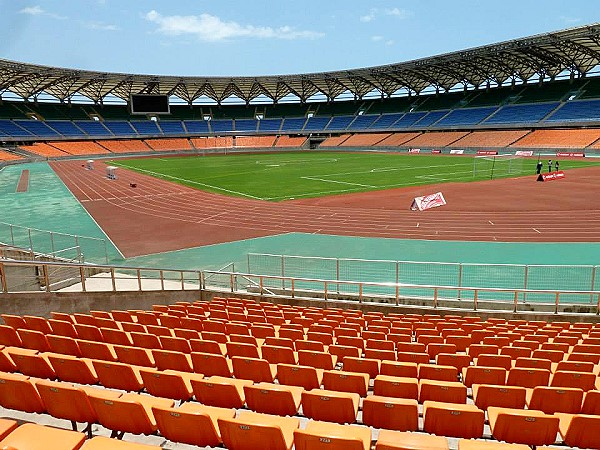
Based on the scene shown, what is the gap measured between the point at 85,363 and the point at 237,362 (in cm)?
199

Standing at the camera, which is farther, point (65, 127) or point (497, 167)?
point (65, 127)

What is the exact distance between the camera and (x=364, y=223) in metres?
25.5

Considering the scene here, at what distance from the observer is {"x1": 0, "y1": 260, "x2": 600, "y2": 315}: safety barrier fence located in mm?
12359

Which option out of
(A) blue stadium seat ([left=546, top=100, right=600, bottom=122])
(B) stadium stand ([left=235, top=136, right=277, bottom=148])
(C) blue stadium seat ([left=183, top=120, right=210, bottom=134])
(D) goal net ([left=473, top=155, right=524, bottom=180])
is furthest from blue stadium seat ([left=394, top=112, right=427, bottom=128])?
(C) blue stadium seat ([left=183, top=120, right=210, bottom=134])

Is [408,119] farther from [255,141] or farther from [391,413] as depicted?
[391,413]

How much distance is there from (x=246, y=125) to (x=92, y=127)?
36.9 m

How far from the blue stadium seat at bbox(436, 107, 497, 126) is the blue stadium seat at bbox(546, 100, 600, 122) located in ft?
44.6

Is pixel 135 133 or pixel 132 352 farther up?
pixel 135 133

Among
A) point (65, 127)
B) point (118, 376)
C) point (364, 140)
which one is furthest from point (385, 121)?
point (118, 376)

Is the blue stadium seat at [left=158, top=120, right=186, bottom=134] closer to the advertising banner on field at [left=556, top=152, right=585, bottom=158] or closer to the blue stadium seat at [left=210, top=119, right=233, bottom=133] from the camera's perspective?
the blue stadium seat at [left=210, top=119, right=233, bottom=133]

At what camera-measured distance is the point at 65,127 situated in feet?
316

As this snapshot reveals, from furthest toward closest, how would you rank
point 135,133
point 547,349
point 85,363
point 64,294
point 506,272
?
point 135,133, point 506,272, point 64,294, point 547,349, point 85,363

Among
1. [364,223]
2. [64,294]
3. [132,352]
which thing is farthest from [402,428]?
[364,223]

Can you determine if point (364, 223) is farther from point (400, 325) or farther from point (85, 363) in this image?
point (85, 363)
